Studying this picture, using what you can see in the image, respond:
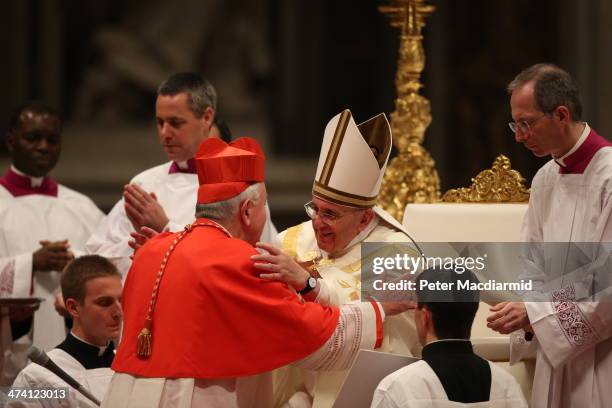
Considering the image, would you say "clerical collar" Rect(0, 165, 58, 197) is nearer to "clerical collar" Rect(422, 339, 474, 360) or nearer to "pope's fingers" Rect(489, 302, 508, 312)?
"pope's fingers" Rect(489, 302, 508, 312)

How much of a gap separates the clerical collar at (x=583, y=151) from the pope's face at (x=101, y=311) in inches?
74.5

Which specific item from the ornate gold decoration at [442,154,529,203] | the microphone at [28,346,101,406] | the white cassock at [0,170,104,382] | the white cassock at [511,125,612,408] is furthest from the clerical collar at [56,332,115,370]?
the ornate gold decoration at [442,154,529,203]

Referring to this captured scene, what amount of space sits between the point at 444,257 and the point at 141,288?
4.97ft

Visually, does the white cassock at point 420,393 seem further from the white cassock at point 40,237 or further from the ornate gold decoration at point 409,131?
the white cassock at point 40,237

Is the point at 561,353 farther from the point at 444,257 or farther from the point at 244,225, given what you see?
the point at 244,225

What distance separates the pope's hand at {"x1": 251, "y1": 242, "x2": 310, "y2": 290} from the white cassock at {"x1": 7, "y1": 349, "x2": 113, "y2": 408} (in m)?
1.03

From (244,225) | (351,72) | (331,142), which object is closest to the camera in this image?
(244,225)

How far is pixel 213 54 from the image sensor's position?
14047mm

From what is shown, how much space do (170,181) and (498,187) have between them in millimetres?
1572

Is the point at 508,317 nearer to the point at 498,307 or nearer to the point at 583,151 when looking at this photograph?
the point at 498,307

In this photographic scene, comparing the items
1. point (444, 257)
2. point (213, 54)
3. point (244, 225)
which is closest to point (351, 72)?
point (213, 54)

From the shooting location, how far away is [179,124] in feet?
20.6

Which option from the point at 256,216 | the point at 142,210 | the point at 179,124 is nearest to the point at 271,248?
the point at 256,216

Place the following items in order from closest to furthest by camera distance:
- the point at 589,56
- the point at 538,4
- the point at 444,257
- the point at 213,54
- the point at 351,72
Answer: the point at 444,257
the point at 589,56
the point at 538,4
the point at 351,72
the point at 213,54
